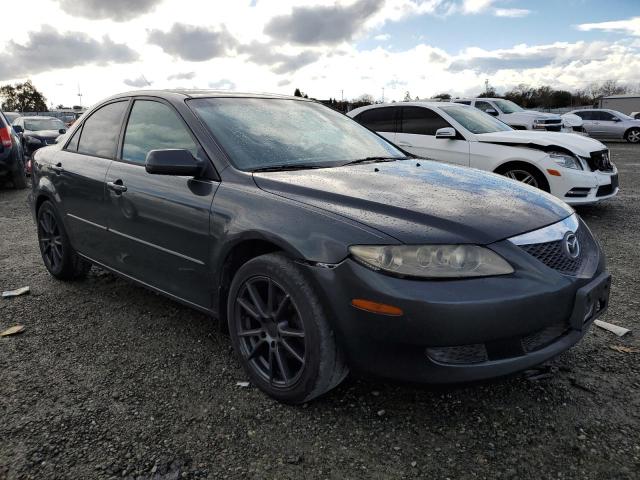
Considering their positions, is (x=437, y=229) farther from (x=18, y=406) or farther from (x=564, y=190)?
(x=564, y=190)

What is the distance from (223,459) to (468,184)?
1791mm

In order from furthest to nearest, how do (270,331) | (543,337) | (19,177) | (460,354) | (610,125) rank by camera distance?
(610,125), (19,177), (270,331), (543,337), (460,354)

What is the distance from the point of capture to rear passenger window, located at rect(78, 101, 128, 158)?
370cm

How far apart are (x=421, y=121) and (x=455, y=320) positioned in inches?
239

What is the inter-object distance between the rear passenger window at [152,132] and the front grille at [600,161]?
17.9ft

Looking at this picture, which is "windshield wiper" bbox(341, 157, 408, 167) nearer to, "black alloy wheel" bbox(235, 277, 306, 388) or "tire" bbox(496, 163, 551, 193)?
"black alloy wheel" bbox(235, 277, 306, 388)

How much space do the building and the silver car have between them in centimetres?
1617

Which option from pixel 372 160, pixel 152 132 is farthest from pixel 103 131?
pixel 372 160

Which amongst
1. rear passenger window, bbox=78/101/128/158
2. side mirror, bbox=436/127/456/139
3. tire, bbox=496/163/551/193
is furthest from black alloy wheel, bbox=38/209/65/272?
tire, bbox=496/163/551/193

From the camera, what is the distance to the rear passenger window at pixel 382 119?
8.02m

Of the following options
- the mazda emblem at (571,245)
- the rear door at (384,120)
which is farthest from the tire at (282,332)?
the rear door at (384,120)

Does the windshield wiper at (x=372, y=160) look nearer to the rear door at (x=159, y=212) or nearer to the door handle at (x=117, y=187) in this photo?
the rear door at (x=159, y=212)

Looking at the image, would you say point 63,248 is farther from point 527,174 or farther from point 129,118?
point 527,174

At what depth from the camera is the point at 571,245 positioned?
96.5 inches
